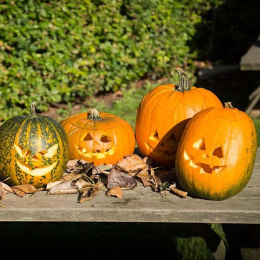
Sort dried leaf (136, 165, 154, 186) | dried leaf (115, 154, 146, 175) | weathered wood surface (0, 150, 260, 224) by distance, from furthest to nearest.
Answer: dried leaf (115, 154, 146, 175) → dried leaf (136, 165, 154, 186) → weathered wood surface (0, 150, 260, 224)

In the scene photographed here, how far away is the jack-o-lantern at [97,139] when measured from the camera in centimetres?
280

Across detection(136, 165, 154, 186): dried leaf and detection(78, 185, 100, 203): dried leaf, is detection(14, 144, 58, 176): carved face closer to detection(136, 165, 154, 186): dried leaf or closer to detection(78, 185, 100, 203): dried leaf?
detection(78, 185, 100, 203): dried leaf

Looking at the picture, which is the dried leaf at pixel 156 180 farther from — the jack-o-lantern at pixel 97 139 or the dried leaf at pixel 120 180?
the jack-o-lantern at pixel 97 139

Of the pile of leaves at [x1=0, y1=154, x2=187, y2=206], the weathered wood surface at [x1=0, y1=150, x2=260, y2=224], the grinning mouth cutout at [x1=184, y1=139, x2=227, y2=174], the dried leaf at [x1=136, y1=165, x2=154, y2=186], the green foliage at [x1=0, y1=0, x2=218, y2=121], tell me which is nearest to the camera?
the weathered wood surface at [x1=0, y1=150, x2=260, y2=224]

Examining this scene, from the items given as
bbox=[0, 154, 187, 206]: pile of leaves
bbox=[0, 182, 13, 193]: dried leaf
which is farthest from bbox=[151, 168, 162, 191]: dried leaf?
bbox=[0, 182, 13, 193]: dried leaf

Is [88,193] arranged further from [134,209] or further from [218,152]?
[218,152]

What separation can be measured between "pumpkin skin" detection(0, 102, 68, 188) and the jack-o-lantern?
0.27m

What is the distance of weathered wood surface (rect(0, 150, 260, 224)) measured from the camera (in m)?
2.22

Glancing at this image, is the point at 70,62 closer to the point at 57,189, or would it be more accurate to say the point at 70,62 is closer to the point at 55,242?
the point at 55,242

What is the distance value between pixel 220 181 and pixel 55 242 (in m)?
1.97

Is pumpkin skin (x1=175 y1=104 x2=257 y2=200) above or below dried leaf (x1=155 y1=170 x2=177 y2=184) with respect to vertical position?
above

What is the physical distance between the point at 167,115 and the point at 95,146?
43 cm

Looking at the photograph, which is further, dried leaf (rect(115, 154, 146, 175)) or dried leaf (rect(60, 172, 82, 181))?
dried leaf (rect(115, 154, 146, 175))

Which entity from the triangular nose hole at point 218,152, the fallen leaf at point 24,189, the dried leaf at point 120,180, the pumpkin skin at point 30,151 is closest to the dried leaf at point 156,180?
the dried leaf at point 120,180
